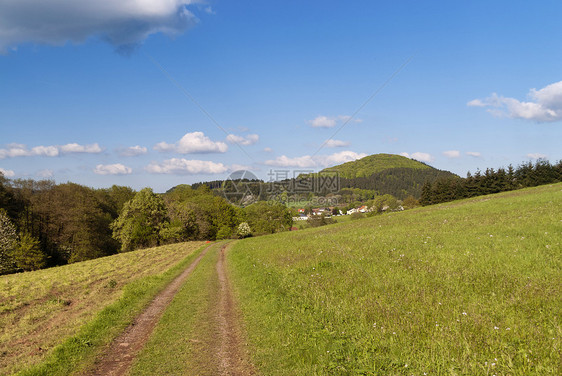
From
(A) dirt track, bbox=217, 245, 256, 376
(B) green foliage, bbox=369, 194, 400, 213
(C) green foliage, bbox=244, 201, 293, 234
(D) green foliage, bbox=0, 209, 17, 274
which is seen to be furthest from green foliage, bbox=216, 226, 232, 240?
(B) green foliage, bbox=369, 194, 400, 213

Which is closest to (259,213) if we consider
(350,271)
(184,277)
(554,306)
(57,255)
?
(57,255)

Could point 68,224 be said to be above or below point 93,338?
below

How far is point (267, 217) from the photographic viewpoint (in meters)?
101

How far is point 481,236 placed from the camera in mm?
16688

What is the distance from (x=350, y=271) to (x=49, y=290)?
19047mm

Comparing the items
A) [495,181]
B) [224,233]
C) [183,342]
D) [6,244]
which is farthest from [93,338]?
[495,181]

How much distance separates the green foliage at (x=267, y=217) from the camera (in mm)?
94812

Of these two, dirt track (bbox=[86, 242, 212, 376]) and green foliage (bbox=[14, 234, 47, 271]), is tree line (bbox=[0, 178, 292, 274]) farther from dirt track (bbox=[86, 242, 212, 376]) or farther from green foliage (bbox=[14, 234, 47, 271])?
dirt track (bbox=[86, 242, 212, 376])

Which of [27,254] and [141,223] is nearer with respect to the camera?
[27,254]

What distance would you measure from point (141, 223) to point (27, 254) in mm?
18662

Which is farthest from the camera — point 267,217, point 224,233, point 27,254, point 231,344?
point 267,217

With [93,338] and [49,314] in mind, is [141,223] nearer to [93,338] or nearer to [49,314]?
[49,314]

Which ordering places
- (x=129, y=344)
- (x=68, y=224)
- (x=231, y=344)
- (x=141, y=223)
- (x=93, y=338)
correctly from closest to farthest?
1. (x=231, y=344)
2. (x=129, y=344)
3. (x=93, y=338)
4. (x=68, y=224)
5. (x=141, y=223)

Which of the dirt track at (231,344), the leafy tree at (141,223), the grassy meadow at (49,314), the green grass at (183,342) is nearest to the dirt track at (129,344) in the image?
the green grass at (183,342)
